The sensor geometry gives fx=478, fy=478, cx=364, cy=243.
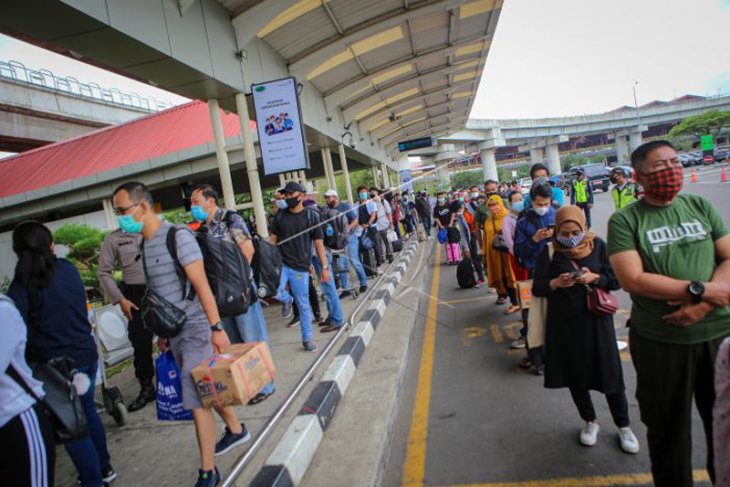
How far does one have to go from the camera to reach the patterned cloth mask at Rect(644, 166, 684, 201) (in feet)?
7.39

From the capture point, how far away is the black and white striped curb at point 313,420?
2.80 meters

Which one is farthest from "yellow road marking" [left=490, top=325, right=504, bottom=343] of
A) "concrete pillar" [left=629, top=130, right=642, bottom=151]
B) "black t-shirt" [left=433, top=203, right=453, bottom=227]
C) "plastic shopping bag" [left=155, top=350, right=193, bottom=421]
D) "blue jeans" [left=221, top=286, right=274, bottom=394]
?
"concrete pillar" [left=629, top=130, right=642, bottom=151]

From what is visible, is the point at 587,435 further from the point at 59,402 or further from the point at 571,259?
the point at 59,402

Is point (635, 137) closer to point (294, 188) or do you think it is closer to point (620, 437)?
point (294, 188)

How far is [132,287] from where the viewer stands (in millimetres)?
4547

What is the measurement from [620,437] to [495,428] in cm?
81

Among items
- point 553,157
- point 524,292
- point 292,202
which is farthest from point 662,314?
point 553,157

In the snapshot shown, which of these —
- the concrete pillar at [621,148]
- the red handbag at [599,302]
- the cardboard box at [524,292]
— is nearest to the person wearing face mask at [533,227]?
the cardboard box at [524,292]

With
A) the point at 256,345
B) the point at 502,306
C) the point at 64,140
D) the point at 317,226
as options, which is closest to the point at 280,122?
the point at 317,226

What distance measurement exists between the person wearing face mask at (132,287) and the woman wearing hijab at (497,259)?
400 cm

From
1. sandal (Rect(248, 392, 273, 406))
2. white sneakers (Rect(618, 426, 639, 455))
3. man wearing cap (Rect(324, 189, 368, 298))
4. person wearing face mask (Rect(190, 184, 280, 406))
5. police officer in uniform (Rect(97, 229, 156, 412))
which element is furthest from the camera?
man wearing cap (Rect(324, 189, 368, 298))

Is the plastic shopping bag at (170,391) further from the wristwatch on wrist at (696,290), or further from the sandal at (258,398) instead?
the wristwatch on wrist at (696,290)

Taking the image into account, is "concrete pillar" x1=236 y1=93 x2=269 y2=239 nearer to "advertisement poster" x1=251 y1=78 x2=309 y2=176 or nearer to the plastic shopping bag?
"advertisement poster" x1=251 y1=78 x2=309 y2=176

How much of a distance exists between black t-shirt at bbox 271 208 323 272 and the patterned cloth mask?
3644 millimetres
